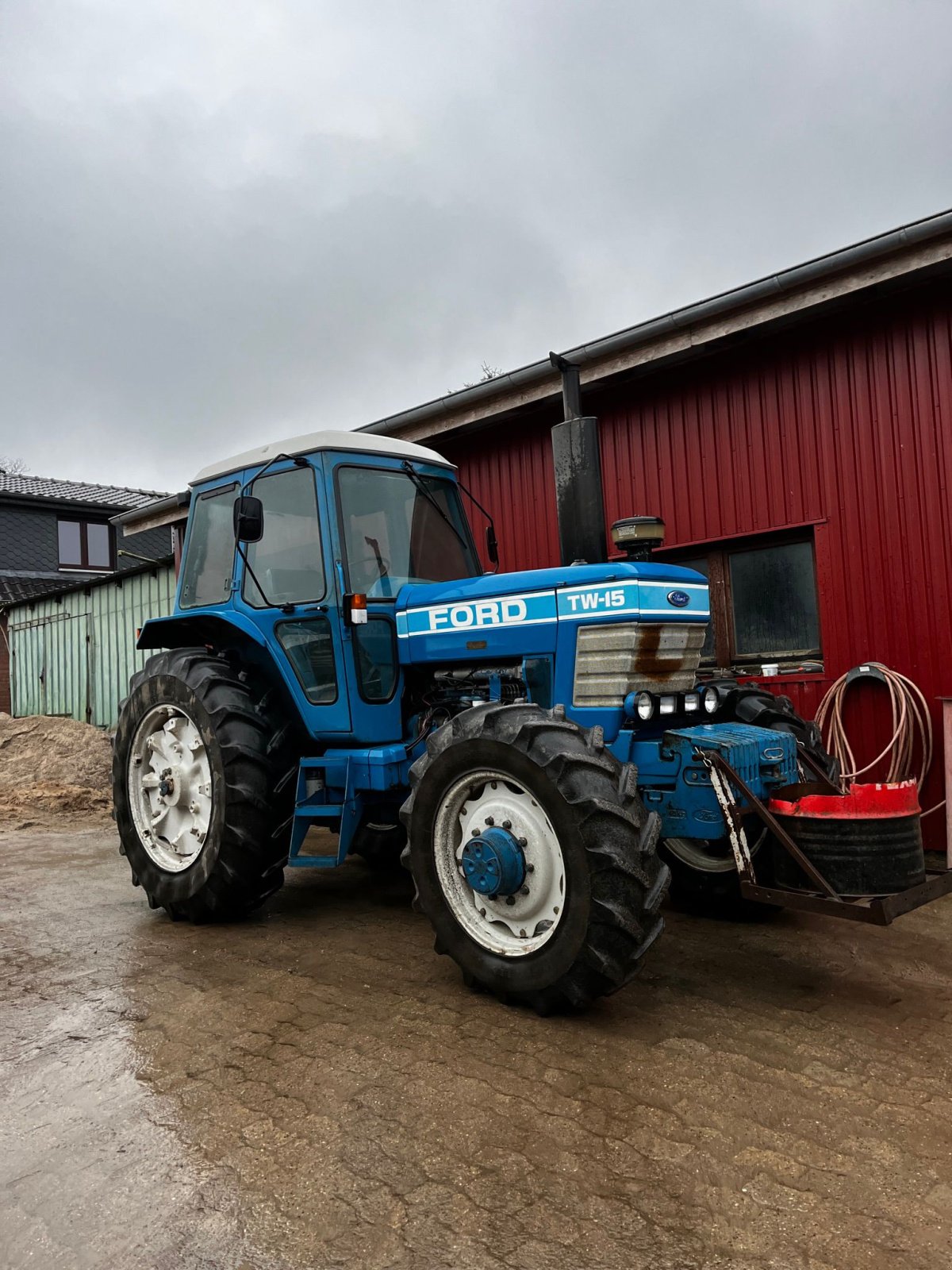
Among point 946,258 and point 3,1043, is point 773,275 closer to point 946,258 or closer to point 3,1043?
point 946,258

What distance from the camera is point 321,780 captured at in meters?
4.37

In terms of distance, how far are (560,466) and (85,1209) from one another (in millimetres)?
3426

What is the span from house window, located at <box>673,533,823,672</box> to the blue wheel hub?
3582 mm

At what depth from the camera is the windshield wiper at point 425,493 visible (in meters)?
4.73

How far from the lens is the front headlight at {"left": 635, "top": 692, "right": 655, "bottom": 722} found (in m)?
3.62

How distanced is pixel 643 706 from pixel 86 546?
826 inches

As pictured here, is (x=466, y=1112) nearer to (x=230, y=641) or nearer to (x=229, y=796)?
(x=229, y=796)

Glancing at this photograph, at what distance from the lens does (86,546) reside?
21906mm

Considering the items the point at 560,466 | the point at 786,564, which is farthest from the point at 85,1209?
the point at 786,564

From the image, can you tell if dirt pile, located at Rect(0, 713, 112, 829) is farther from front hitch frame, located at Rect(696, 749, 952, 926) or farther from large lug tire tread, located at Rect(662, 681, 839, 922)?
front hitch frame, located at Rect(696, 749, 952, 926)

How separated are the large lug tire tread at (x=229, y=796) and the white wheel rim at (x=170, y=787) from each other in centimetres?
6

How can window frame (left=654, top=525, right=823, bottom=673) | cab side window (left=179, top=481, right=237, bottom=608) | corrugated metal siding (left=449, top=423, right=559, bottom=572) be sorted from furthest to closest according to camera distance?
corrugated metal siding (left=449, top=423, right=559, bottom=572), window frame (left=654, top=525, right=823, bottom=673), cab side window (left=179, top=481, right=237, bottom=608)

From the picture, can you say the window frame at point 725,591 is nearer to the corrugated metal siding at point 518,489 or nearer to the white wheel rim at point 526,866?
the corrugated metal siding at point 518,489

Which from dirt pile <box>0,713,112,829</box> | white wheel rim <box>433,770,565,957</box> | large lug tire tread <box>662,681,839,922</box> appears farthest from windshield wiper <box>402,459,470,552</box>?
dirt pile <box>0,713,112,829</box>
